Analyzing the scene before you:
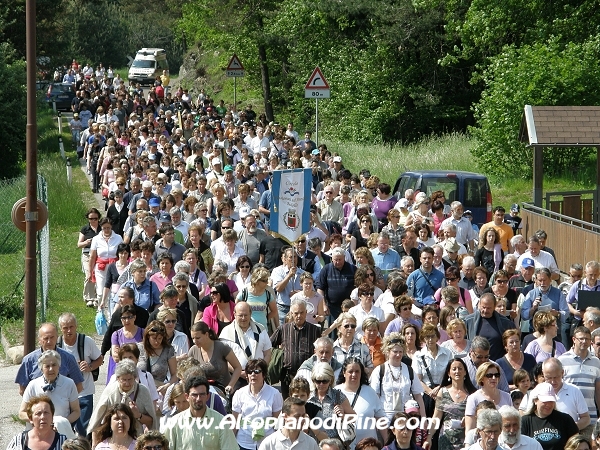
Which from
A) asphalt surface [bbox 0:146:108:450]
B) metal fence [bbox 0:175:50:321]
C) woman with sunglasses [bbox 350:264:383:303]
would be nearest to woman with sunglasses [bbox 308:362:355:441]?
woman with sunglasses [bbox 350:264:383:303]

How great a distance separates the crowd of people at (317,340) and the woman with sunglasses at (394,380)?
0.01 m

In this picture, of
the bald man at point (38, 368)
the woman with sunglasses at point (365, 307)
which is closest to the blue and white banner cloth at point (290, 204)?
the woman with sunglasses at point (365, 307)

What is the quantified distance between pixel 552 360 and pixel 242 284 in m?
4.86

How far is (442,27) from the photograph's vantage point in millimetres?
40188

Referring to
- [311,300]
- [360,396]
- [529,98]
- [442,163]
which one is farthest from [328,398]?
[442,163]

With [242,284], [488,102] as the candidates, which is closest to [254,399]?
[242,284]

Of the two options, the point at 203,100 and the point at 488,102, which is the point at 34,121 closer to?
the point at 488,102

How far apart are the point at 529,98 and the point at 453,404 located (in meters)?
20.6

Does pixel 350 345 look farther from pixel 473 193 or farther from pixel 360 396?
pixel 473 193

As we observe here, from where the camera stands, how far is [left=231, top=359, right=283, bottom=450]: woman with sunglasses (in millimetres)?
10008

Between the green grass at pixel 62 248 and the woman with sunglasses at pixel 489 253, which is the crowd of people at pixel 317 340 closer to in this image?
the woman with sunglasses at pixel 489 253

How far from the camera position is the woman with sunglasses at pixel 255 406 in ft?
32.8

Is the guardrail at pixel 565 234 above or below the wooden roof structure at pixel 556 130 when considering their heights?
below

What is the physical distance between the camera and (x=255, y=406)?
10.0 meters
